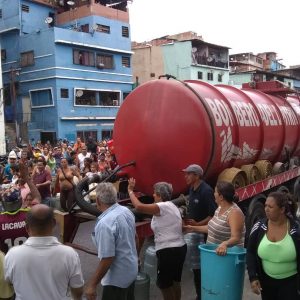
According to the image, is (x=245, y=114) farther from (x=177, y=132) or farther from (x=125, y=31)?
(x=125, y=31)

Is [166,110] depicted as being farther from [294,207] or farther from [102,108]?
[102,108]

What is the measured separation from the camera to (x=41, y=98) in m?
29.9

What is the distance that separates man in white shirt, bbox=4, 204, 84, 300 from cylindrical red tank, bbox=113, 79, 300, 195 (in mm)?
3084

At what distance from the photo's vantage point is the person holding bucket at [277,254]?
326 centimetres

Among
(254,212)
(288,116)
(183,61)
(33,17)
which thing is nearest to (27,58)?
(33,17)

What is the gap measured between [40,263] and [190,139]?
3.35 meters

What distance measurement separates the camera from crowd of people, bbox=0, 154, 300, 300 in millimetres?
2629

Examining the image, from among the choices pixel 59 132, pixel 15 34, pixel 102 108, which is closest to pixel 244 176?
pixel 59 132

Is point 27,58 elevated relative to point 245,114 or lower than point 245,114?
elevated

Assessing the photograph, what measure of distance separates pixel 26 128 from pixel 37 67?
184 inches

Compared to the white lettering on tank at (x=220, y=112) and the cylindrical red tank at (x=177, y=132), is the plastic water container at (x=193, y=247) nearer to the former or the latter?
the cylindrical red tank at (x=177, y=132)

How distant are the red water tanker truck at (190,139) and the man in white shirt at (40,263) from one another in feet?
7.25

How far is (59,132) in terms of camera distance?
28.6 metres

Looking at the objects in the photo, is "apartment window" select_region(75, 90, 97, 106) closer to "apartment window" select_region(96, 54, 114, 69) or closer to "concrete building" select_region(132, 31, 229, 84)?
"apartment window" select_region(96, 54, 114, 69)
